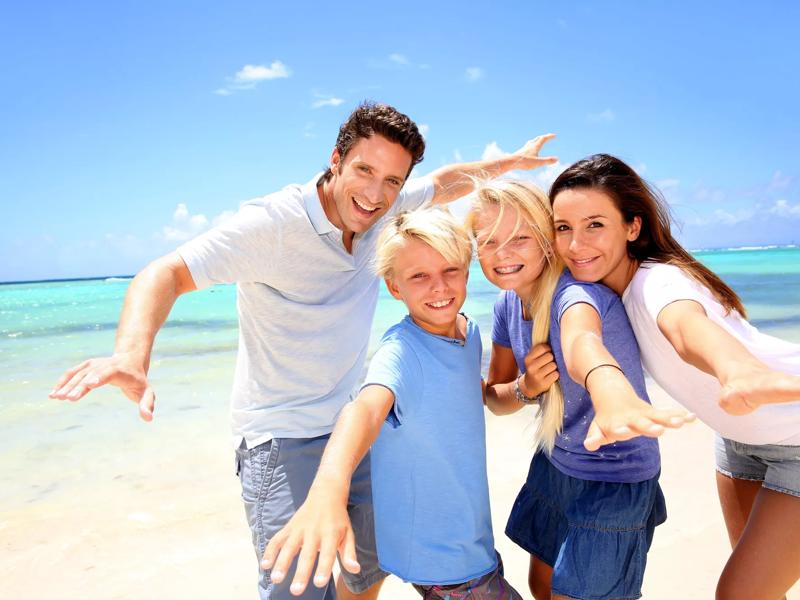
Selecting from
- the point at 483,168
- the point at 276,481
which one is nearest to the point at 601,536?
the point at 276,481

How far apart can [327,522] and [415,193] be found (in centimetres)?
259

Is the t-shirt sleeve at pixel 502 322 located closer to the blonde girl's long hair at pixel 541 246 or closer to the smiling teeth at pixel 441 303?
the blonde girl's long hair at pixel 541 246

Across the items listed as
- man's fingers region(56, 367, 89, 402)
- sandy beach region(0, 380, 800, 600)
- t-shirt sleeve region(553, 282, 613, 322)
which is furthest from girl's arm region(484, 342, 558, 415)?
sandy beach region(0, 380, 800, 600)

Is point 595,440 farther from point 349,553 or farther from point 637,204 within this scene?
point 637,204

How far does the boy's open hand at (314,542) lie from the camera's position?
1274mm

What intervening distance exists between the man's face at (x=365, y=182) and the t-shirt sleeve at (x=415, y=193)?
1.51ft

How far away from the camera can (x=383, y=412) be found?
72.1 inches

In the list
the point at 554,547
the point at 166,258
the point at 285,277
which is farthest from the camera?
the point at 285,277

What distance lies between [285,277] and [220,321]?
1576cm

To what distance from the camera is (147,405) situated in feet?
5.78

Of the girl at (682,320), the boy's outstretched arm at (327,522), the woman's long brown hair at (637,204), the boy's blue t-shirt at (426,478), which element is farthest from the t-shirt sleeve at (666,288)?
the boy's outstretched arm at (327,522)

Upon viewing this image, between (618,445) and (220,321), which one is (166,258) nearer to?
(618,445)

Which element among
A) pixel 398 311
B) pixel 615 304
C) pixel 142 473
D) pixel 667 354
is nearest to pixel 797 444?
pixel 667 354

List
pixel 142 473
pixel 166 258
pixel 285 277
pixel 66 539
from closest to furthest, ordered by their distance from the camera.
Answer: pixel 166 258, pixel 285 277, pixel 66 539, pixel 142 473
